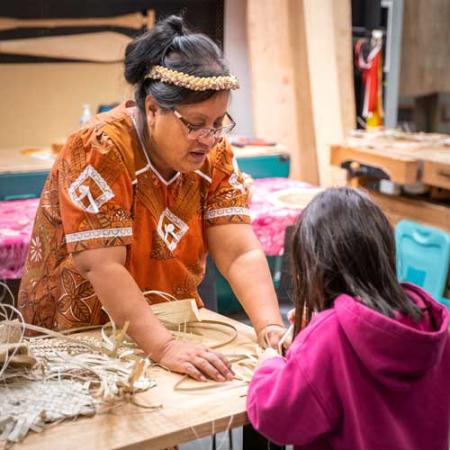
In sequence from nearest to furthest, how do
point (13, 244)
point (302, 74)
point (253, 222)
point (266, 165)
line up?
point (13, 244) < point (253, 222) < point (266, 165) < point (302, 74)

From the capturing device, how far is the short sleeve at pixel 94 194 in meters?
1.88

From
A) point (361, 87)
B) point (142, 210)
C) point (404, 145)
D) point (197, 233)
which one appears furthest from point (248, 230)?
point (361, 87)

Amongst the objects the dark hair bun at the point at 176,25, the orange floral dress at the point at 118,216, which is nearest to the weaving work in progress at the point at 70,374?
the orange floral dress at the point at 118,216

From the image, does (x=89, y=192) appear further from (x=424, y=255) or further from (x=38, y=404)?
(x=424, y=255)

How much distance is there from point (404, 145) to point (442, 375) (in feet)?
11.2

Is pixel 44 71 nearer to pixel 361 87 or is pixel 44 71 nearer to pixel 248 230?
pixel 361 87

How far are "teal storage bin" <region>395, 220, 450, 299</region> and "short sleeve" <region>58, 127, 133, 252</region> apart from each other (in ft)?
8.58

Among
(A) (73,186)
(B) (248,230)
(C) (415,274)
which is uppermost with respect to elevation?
(A) (73,186)

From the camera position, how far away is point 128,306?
1.86 m

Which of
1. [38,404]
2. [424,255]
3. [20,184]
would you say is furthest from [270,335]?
[424,255]

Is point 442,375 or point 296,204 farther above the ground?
point 442,375

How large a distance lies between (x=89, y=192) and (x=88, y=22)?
10.2 feet

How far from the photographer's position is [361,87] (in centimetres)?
568

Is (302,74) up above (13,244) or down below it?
above
